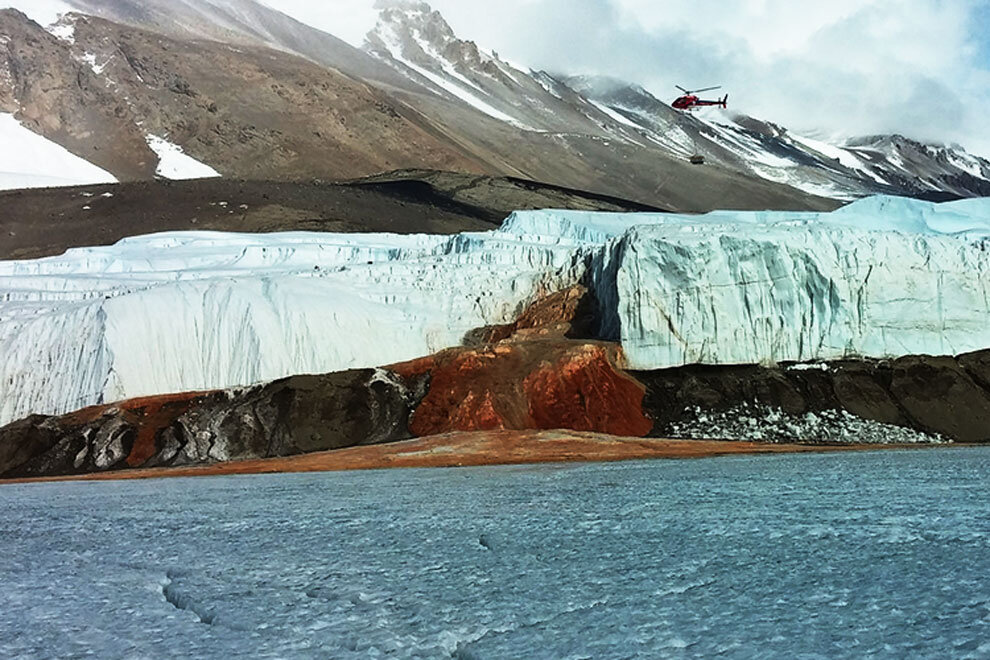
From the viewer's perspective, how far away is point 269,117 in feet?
333

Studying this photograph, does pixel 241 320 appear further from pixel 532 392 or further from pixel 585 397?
pixel 585 397

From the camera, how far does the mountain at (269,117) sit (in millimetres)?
95062

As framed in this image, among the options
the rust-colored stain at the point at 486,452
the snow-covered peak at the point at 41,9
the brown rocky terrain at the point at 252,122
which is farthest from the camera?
the snow-covered peak at the point at 41,9

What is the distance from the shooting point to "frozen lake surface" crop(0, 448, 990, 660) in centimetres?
469

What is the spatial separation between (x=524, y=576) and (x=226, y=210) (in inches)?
2741

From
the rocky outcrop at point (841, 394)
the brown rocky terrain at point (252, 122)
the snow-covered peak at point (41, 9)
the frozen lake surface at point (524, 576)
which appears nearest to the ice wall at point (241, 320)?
the rocky outcrop at point (841, 394)

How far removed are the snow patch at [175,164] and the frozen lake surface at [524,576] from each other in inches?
3368

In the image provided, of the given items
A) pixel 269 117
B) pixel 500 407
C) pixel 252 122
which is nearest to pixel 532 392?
pixel 500 407

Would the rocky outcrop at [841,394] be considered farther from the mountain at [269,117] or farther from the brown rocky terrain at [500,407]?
the mountain at [269,117]

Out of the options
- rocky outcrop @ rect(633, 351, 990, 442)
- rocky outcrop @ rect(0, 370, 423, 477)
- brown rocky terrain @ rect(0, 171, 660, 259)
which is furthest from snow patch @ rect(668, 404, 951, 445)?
brown rocky terrain @ rect(0, 171, 660, 259)

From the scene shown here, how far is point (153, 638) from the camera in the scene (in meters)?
4.98

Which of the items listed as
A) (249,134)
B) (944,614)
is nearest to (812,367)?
(944,614)

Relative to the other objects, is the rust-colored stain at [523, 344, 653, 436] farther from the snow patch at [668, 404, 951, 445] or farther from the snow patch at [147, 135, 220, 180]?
the snow patch at [147, 135, 220, 180]

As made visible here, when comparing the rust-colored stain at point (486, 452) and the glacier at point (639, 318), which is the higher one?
the glacier at point (639, 318)
